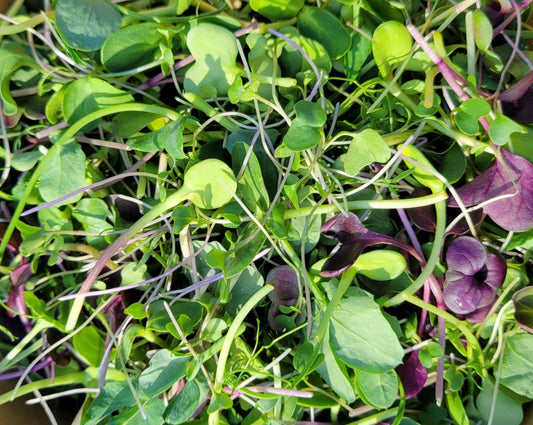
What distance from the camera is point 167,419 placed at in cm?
47

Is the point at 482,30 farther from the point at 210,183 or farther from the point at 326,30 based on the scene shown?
the point at 210,183

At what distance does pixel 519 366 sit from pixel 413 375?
10 cm

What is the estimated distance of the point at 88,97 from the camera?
50cm

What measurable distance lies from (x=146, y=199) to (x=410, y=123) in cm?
28

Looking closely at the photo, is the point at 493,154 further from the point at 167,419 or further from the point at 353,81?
the point at 167,419

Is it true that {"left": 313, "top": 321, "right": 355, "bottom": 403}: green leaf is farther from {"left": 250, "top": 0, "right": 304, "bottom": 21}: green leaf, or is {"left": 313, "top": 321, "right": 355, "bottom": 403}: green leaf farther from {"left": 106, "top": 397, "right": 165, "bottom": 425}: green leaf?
{"left": 250, "top": 0, "right": 304, "bottom": 21}: green leaf

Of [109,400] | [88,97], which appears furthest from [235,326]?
[88,97]

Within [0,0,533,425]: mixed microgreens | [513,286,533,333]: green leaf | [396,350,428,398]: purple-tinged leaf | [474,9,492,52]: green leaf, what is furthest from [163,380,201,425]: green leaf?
[474,9,492,52]: green leaf

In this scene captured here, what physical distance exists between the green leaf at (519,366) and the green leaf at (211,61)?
0.38 m

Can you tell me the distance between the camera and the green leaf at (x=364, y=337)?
470mm

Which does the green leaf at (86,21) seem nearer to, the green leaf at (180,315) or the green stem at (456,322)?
the green leaf at (180,315)

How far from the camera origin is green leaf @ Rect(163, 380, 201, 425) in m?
0.47

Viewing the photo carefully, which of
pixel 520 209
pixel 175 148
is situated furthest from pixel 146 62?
pixel 520 209

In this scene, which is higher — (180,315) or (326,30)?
(326,30)
